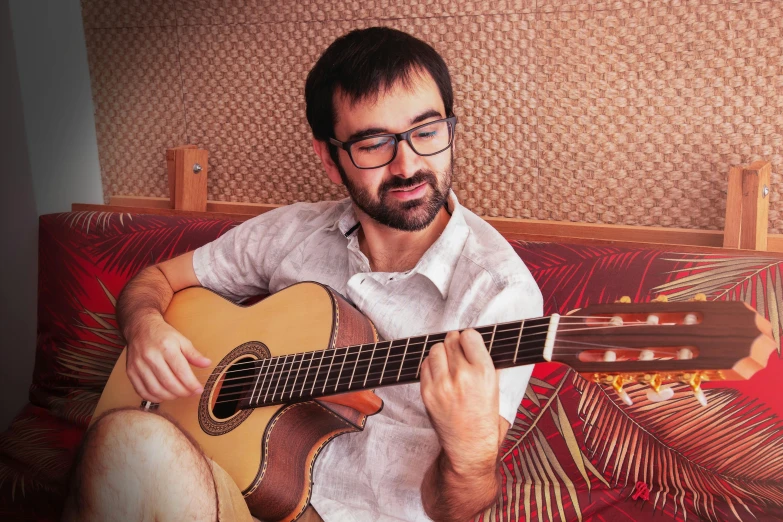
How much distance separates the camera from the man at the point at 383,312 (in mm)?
1113

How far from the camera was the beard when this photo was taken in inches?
55.9

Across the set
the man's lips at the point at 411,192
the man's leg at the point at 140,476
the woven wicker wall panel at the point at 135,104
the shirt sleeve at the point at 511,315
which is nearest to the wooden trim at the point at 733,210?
the shirt sleeve at the point at 511,315

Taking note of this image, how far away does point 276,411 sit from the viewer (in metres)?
1.29

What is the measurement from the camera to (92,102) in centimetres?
241

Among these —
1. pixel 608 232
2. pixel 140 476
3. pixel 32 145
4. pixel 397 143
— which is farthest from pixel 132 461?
pixel 32 145

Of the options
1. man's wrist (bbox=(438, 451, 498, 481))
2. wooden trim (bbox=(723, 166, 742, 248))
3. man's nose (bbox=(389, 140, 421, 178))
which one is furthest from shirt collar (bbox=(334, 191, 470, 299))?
wooden trim (bbox=(723, 166, 742, 248))

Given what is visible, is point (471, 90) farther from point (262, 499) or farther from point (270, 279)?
point (262, 499)

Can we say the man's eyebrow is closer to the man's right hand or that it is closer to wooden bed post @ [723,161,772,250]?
the man's right hand

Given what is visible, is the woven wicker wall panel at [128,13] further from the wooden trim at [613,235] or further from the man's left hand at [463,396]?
the man's left hand at [463,396]

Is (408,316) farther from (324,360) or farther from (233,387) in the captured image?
(233,387)

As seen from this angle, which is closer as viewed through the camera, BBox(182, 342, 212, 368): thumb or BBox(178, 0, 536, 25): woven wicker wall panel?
BBox(182, 342, 212, 368): thumb

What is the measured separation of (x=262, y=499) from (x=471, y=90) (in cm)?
112

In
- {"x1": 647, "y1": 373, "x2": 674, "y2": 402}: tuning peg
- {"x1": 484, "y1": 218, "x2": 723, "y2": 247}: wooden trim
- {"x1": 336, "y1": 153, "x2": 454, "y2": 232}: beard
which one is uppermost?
{"x1": 336, "y1": 153, "x2": 454, "y2": 232}: beard

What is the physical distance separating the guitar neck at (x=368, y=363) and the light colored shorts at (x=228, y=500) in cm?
15
